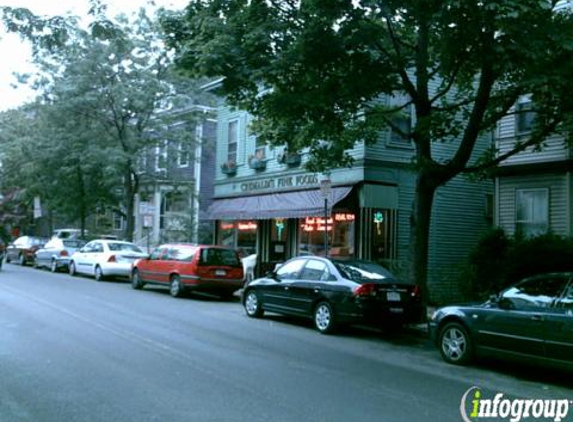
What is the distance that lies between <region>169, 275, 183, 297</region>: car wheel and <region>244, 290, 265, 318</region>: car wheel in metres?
4.26

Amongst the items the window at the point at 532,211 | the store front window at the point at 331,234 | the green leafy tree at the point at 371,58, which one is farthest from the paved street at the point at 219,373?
the store front window at the point at 331,234

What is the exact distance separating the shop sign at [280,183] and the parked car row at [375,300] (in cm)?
445

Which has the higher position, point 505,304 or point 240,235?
point 240,235

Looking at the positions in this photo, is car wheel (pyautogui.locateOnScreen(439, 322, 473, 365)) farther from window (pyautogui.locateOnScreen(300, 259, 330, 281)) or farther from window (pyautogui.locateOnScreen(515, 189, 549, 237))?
window (pyautogui.locateOnScreen(515, 189, 549, 237))

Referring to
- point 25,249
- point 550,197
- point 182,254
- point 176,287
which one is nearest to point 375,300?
point 550,197

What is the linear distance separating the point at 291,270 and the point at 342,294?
1961mm

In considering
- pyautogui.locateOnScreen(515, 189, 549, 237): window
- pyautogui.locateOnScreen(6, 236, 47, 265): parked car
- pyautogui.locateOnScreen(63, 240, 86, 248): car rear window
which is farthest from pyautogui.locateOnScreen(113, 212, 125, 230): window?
pyautogui.locateOnScreen(515, 189, 549, 237): window

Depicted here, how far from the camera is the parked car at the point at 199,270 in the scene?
18.2 meters

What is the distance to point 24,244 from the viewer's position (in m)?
32.2

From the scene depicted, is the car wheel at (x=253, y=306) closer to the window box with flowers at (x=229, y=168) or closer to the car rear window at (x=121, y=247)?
the car rear window at (x=121, y=247)

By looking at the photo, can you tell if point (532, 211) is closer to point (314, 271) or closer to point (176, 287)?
point (314, 271)

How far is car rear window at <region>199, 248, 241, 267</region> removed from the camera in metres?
18.4

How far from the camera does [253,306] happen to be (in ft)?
47.7

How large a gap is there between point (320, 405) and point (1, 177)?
3667cm
